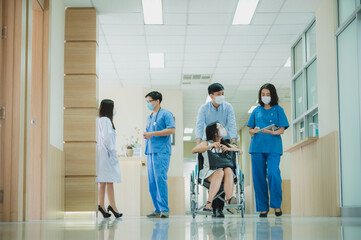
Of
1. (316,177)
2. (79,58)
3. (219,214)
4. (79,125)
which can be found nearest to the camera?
(219,214)

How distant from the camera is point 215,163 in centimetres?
449

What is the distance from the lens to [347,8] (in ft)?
17.0

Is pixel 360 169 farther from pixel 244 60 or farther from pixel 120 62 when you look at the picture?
pixel 120 62

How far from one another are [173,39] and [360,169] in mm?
4009

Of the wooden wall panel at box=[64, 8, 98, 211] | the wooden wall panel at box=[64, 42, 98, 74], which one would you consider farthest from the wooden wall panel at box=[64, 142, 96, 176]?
the wooden wall panel at box=[64, 42, 98, 74]

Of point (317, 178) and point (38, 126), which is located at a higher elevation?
point (38, 126)

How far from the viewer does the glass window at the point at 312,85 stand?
685cm

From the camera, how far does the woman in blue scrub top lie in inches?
186

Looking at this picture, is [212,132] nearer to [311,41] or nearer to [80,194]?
[80,194]

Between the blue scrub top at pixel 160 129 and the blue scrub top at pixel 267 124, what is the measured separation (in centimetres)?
82

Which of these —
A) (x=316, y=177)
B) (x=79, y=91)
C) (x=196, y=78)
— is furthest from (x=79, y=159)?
(x=196, y=78)

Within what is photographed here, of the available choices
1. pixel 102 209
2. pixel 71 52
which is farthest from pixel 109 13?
pixel 102 209

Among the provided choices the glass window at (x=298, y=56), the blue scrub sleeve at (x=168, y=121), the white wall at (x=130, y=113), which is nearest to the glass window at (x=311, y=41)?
the glass window at (x=298, y=56)

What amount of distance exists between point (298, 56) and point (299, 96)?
0.65 m
